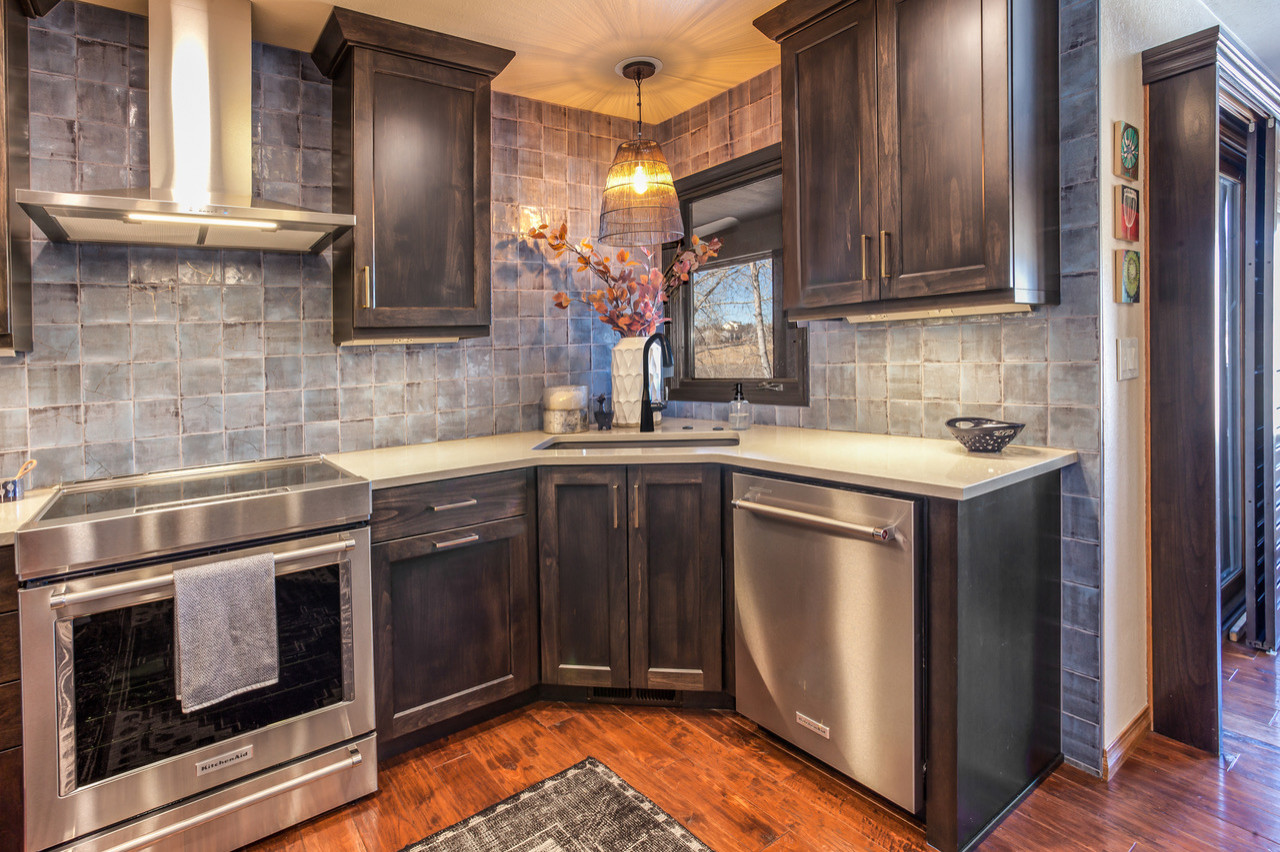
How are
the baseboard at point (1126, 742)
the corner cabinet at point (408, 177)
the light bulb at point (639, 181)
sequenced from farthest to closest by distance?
the light bulb at point (639, 181)
the corner cabinet at point (408, 177)
the baseboard at point (1126, 742)

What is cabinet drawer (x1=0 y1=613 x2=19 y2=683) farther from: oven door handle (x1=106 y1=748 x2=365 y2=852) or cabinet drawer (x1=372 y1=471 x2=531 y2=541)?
cabinet drawer (x1=372 y1=471 x2=531 y2=541)

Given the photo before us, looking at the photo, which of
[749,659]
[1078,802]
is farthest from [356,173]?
[1078,802]

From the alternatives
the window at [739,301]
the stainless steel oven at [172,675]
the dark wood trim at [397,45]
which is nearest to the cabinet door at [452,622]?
the stainless steel oven at [172,675]

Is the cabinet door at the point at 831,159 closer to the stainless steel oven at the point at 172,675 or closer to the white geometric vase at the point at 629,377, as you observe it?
the white geometric vase at the point at 629,377

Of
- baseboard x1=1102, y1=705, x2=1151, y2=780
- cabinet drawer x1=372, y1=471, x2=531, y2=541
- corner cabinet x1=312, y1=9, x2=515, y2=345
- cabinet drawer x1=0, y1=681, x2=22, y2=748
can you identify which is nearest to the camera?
cabinet drawer x1=0, y1=681, x2=22, y2=748

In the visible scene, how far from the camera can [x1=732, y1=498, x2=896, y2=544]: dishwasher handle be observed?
1.72m

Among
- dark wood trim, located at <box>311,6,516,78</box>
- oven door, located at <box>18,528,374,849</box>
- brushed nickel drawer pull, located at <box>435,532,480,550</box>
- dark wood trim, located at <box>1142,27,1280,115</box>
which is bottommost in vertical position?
oven door, located at <box>18,528,374,849</box>

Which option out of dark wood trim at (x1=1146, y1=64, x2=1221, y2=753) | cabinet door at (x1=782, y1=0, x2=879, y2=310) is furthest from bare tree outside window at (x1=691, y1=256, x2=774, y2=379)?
dark wood trim at (x1=1146, y1=64, x2=1221, y2=753)

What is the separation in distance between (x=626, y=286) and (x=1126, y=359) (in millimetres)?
1905

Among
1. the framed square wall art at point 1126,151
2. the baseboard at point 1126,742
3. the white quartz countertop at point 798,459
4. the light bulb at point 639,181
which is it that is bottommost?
the baseboard at point 1126,742

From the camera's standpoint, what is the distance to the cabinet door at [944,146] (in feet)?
5.97

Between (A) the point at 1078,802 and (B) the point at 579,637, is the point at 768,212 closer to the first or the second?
(B) the point at 579,637

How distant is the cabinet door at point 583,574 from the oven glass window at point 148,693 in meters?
0.81

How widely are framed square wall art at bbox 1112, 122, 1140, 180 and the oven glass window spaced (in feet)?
8.47
